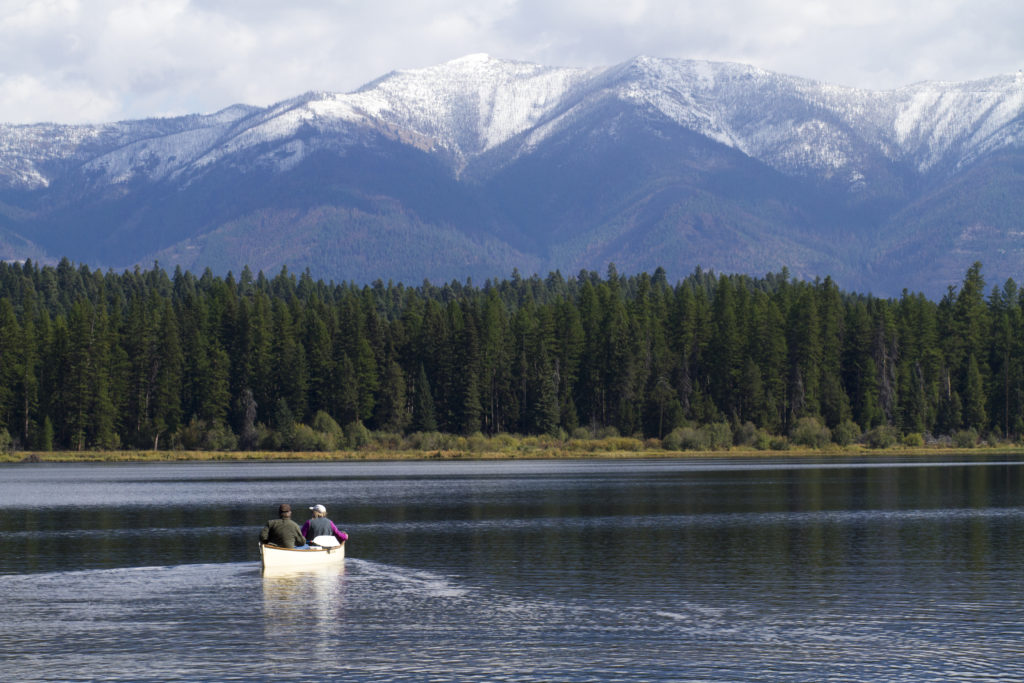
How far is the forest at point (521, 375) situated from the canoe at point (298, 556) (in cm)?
12611

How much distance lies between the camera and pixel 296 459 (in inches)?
6777

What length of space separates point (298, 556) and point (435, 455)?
123 metres

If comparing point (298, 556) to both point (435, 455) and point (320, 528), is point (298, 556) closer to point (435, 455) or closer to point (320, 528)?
point (320, 528)

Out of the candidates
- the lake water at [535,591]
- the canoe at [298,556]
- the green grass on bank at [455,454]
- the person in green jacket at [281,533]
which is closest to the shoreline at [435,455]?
the green grass on bank at [455,454]

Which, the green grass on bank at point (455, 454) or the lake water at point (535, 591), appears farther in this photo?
the green grass on bank at point (455, 454)

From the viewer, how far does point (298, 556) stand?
50.0m

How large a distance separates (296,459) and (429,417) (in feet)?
70.4

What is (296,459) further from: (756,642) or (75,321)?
(756,642)

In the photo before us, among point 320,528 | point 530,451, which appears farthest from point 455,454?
point 320,528

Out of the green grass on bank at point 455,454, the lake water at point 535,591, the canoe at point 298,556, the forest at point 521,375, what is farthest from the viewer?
the forest at point 521,375

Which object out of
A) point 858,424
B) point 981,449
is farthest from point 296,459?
point 981,449

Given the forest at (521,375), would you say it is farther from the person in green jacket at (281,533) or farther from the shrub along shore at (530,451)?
the person in green jacket at (281,533)

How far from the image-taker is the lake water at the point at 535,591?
3198 centimetres

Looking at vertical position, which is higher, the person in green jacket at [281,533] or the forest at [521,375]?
the forest at [521,375]
